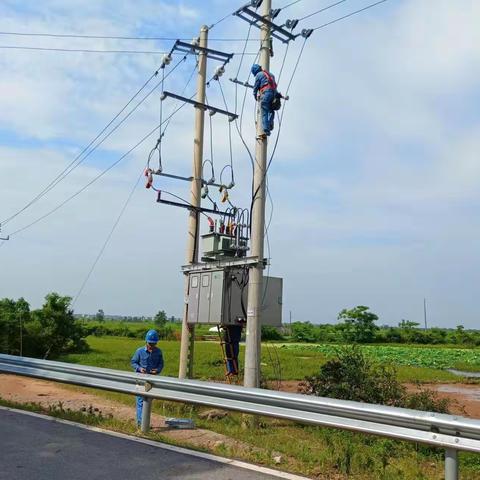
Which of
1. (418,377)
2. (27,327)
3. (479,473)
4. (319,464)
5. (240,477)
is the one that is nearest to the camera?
(240,477)

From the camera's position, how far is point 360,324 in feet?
261

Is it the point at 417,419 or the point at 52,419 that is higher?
the point at 417,419

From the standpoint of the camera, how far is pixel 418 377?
2528 centimetres

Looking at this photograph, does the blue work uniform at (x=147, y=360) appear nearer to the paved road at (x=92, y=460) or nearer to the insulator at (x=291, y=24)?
the paved road at (x=92, y=460)

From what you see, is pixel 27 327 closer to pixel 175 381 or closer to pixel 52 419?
pixel 52 419

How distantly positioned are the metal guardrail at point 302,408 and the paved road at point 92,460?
0.72 m

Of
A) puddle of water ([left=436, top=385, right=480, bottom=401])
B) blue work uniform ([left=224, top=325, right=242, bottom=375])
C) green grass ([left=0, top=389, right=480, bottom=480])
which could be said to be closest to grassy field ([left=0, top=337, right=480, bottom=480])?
green grass ([left=0, top=389, right=480, bottom=480])

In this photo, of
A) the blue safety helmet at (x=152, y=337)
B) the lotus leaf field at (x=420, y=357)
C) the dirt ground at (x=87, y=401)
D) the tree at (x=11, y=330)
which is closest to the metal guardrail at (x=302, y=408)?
the dirt ground at (x=87, y=401)

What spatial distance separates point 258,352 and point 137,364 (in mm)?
2128

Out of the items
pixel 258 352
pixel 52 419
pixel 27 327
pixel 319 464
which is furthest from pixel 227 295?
pixel 27 327

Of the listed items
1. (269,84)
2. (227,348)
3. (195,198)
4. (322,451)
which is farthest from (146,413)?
(195,198)

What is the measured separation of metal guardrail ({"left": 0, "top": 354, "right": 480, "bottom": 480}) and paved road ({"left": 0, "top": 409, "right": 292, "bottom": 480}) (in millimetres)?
715

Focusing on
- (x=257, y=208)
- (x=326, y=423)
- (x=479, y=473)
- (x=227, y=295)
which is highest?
(x=257, y=208)

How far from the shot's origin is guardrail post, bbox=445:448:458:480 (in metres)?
4.63
